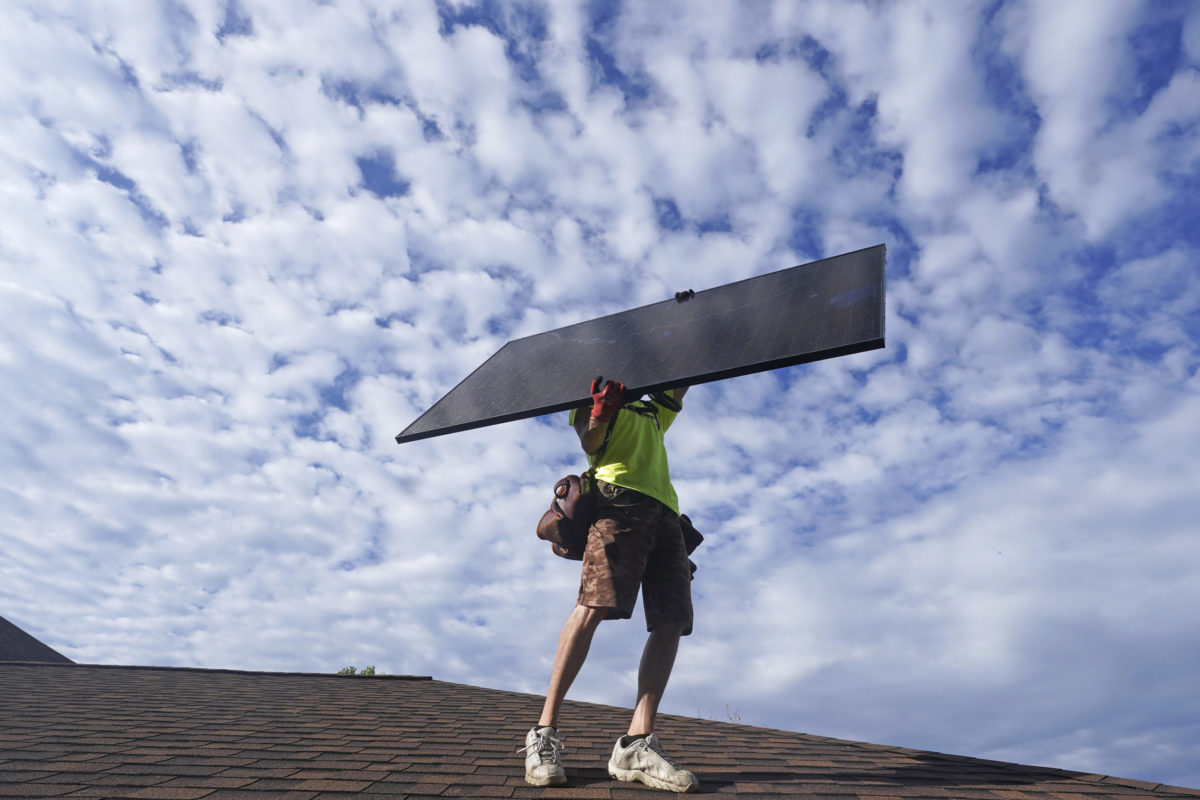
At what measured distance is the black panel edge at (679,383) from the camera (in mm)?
2229

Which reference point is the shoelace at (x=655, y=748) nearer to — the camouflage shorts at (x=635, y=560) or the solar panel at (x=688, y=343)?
the camouflage shorts at (x=635, y=560)

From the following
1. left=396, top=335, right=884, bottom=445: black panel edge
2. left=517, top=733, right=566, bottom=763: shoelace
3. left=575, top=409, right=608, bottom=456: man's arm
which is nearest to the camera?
left=396, top=335, right=884, bottom=445: black panel edge

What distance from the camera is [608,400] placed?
2.63m

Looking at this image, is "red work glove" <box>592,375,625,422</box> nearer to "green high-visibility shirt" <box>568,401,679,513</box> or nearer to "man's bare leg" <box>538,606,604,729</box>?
"green high-visibility shirt" <box>568,401,679,513</box>

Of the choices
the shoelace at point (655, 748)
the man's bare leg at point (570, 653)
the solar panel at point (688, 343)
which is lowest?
the shoelace at point (655, 748)

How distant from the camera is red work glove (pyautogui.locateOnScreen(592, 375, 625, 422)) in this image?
8.62 ft

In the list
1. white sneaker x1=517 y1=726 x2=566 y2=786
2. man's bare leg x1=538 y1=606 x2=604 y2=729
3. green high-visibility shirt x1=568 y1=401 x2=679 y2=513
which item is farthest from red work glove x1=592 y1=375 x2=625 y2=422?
white sneaker x1=517 y1=726 x2=566 y2=786

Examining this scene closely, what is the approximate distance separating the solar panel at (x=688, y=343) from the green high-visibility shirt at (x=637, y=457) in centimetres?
23

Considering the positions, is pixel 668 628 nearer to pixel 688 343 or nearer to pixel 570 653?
pixel 570 653

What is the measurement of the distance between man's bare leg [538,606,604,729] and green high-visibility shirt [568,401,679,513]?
1.62 ft

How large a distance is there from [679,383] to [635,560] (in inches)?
27.2

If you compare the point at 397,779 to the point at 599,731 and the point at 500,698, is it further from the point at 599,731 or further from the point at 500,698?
the point at 500,698

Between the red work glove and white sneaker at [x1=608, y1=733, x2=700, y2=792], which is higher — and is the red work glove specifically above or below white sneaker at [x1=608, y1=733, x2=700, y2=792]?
above

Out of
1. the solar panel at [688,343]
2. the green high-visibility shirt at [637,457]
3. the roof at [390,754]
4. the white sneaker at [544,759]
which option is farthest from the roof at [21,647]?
the green high-visibility shirt at [637,457]
